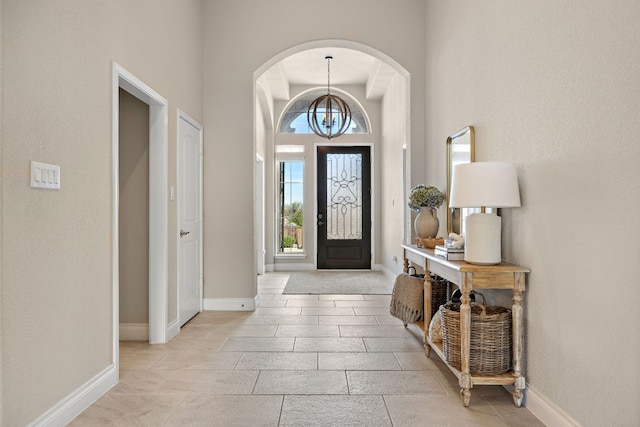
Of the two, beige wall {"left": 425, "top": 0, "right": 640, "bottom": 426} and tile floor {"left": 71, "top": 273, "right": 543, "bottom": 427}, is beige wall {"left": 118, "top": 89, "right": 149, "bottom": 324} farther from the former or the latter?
beige wall {"left": 425, "top": 0, "right": 640, "bottom": 426}

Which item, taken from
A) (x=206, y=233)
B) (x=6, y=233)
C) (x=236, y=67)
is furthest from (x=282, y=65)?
(x=6, y=233)

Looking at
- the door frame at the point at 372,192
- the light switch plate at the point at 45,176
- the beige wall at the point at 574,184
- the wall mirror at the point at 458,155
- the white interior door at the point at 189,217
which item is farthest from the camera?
the door frame at the point at 372,192

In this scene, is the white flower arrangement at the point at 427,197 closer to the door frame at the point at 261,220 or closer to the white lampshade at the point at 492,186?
the white lampshade at the point at 492,186

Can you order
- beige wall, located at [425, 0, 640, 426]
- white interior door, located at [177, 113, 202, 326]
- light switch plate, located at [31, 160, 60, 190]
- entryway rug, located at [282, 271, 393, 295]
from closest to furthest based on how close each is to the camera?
beige wall, located at [425, 0, 640, 426] → light switch plate, located at [31, 160, 60, 190] → white interior door, located at [177, 113, 202, 326] → entryway rug, located at [282, 271, 393, 295]

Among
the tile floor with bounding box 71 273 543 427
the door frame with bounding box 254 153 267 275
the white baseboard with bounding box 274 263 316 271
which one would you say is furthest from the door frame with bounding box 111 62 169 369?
the white baseboard with bounding box 274 263 316 271

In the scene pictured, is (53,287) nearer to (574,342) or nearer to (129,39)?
(129,39)

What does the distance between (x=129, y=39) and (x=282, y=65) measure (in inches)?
147

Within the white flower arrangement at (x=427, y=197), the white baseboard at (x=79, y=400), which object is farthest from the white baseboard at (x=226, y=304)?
the white flower arrangement at (x=427, y=197)

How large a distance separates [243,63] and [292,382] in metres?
3.30

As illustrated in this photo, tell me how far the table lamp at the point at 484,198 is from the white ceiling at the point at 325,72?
13.2ft

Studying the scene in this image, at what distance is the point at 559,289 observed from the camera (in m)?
2.09

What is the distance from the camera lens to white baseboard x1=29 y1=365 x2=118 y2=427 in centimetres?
206

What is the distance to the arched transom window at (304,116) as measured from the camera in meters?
7.86

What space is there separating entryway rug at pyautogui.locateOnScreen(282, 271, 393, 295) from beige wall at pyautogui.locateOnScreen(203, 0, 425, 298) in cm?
134
